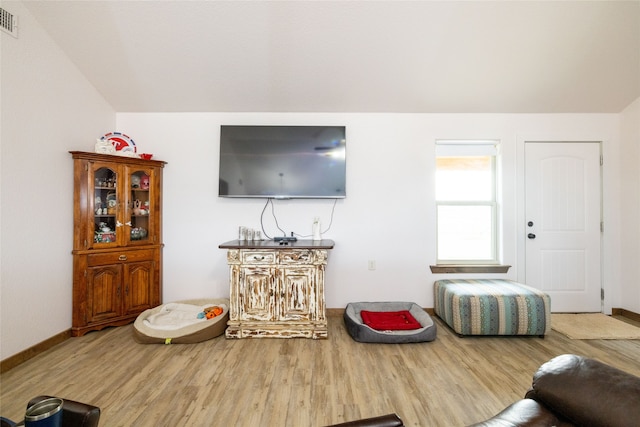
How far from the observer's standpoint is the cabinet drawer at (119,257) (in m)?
2.58

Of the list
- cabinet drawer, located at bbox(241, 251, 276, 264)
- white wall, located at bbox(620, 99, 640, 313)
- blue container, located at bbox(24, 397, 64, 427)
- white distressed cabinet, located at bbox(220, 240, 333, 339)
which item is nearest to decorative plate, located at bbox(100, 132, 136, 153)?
white distressed cabinet, located at bbox(220, 240, 333, 339)

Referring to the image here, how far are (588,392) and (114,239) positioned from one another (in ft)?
11.5

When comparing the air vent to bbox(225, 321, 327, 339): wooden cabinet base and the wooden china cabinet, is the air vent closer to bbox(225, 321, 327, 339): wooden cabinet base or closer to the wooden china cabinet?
the wooden china cabinet

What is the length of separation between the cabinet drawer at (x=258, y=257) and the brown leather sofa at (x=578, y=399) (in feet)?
6.47

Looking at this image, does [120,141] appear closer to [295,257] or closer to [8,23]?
[8,23]

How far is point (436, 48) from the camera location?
7.92 feet

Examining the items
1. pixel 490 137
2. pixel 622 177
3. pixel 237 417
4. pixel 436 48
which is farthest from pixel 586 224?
pixel 237 417

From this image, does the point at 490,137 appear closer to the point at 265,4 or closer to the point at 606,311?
the point at 606,311

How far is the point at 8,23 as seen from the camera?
6.68 feet

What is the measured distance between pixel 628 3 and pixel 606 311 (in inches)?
123

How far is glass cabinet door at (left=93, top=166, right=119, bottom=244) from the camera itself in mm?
2660

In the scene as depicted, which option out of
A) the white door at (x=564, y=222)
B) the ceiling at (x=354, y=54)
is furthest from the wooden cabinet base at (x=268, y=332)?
the white door at (x=564, y=222)

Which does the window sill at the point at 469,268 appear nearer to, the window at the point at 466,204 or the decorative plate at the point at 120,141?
the window at the point at 466,204

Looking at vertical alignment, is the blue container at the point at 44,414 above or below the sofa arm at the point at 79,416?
above
